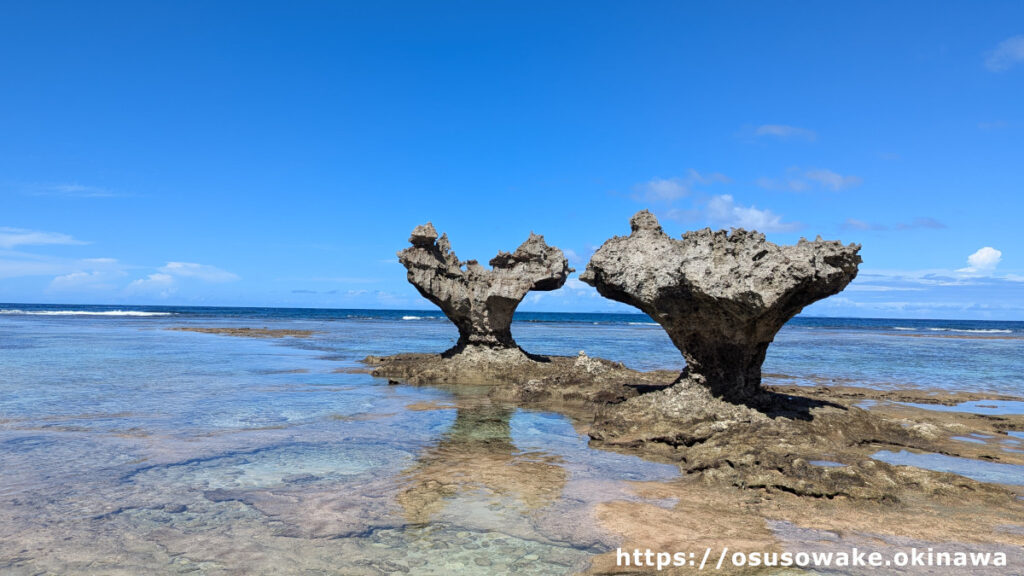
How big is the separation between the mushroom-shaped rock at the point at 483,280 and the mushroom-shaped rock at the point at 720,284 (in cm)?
672

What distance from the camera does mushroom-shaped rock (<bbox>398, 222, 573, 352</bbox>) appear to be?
18906 mm

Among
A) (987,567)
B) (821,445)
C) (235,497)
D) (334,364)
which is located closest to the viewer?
(987,567)

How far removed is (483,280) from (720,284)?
10.1 m

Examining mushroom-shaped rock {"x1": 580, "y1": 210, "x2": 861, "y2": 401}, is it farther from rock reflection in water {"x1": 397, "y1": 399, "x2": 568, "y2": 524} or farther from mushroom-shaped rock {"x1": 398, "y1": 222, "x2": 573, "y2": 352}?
mushroom-shaped rock {"x1": 398, "y1": 222, "x2": 573, "y2": 352}

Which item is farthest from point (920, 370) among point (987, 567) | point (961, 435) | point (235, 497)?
point (235, 497)

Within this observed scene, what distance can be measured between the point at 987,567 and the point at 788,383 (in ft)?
47.3

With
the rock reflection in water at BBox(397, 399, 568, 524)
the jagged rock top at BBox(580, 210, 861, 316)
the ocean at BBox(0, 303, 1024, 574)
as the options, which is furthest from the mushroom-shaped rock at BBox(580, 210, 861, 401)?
the rock reflection in water at BBox(397, 399, 568, 524)

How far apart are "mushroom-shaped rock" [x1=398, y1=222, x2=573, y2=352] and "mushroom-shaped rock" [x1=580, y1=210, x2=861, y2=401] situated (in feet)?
22.1

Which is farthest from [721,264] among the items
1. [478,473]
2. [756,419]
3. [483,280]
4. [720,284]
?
[483,280]

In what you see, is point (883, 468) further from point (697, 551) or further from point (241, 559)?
point (241, 559)

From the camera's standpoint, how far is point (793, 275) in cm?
936

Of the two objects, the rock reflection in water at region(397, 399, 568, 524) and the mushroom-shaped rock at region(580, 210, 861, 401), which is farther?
the mushroom-shaped rock at region(580, 210, 861, 401)

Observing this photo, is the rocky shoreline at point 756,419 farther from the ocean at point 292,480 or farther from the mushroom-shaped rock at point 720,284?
the ocean at point 292,480

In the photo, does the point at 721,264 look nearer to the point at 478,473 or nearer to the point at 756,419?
the point at 756,419
